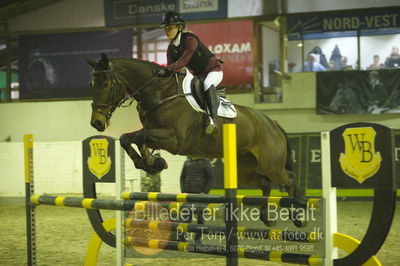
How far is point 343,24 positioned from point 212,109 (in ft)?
28.2

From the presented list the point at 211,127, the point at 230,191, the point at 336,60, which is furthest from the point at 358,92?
the point at 230,191

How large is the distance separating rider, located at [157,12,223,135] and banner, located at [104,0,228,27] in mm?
8351

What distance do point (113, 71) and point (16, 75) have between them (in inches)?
411

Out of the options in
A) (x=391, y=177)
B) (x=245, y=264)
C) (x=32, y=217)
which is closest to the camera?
(x=391, y=177)

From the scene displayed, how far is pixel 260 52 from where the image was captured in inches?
515

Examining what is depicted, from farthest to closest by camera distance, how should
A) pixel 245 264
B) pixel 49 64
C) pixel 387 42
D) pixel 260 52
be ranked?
pixel 49 64
pixel 260 52
pixel 387 42
pixel 245 264

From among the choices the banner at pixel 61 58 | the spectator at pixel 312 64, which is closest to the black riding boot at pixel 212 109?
the spectator at pixel 312 64

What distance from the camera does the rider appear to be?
467 centimetres

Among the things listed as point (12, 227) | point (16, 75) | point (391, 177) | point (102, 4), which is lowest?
point (12, 227)

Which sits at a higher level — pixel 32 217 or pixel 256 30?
pixel 256 30

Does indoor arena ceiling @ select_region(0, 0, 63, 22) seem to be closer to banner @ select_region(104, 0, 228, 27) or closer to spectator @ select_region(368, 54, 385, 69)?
banner @ select_region(104, 0, 228, 27)

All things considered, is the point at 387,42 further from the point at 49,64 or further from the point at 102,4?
the point at 49,64

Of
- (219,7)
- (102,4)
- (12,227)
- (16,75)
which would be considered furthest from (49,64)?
(12,227)

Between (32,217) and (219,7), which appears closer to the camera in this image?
(32,217)
